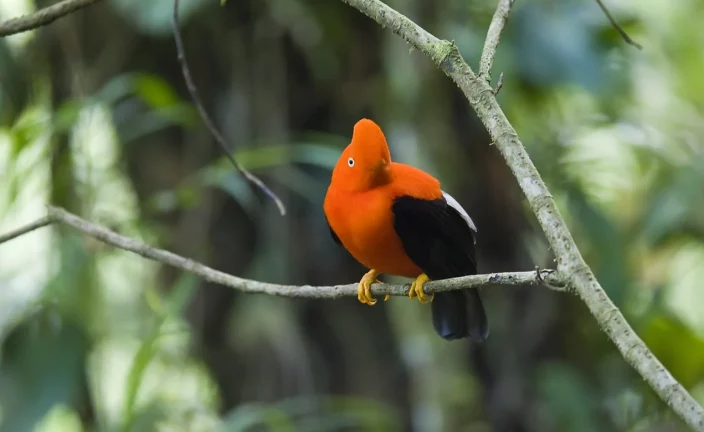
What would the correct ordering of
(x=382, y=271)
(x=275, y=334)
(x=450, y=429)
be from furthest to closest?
(x=275, y=334), (x=450, y=429), (x=382, y=271)

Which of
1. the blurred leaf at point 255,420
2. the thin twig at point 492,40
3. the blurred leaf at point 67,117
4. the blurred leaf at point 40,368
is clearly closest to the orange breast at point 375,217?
the thin twig at point 492,40

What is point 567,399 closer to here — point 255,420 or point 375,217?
point 255,420

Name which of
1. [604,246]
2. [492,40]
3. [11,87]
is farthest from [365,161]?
[11,87]

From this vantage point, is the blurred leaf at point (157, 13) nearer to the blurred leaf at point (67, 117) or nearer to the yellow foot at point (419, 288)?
the blurred leaf at point (67, 117)

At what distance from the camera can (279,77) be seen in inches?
135

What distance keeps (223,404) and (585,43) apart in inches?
86.4

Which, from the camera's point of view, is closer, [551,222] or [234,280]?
[551,222]

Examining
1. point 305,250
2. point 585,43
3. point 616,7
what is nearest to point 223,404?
point 305,250

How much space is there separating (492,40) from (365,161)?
19.7 inches

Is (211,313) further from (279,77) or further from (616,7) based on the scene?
(616,7)

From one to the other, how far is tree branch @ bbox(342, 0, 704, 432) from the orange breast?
2.00 ft

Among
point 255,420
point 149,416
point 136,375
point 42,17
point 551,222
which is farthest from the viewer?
point 149,416

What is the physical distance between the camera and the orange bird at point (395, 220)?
1.75 m

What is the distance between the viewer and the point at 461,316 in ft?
6.84
